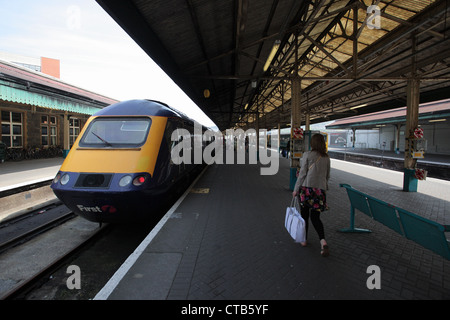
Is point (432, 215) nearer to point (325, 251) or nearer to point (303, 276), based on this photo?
point (325, 251)

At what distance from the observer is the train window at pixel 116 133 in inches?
198

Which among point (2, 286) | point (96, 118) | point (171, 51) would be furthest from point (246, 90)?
point (2, 286)

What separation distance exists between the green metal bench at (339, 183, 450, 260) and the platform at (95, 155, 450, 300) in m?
0.52

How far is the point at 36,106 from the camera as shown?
51.0 ft

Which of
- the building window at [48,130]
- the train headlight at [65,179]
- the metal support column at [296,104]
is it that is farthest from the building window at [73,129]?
the metal support column at [296,104]

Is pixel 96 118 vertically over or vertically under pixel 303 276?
over

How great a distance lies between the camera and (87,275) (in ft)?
13.0

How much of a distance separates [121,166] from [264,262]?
3092 millimetres

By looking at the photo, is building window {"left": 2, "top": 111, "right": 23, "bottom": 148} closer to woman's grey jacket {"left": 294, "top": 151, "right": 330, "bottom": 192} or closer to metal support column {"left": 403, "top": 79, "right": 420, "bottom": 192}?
woman's grey jacket {"left": 294, "top": 151, "right": 330, "bottom": 192}

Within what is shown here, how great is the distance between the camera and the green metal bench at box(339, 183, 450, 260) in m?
2.53

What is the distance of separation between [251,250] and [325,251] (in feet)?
3.62

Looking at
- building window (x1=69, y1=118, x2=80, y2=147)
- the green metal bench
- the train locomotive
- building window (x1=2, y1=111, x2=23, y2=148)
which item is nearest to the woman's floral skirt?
the green metal bench

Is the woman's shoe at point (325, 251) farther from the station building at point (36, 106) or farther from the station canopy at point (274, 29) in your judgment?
the station building at point (36, 106)
